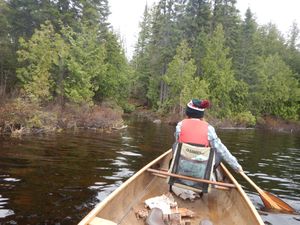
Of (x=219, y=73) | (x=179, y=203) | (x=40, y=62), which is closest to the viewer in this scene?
(x=179, y=203)

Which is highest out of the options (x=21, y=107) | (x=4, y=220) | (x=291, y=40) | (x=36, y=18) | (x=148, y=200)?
(x=291, y=40)

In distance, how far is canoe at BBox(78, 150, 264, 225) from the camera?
192 inches

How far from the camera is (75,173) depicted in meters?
9.49

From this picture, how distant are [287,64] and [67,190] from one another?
47.7 m

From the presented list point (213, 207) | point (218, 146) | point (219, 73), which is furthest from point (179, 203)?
point (219, 73)

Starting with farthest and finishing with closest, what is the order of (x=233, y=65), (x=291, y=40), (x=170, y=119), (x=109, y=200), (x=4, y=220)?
(x=291, y=40), (x=233, y=65), (x=170, y=119), (x=4, y=220), (x=109, y=200)

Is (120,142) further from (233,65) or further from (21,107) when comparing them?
(233,65)

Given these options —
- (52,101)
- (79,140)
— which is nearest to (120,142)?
(79,140)

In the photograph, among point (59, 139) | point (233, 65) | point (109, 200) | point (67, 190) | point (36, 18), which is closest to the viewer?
point (109, 200)

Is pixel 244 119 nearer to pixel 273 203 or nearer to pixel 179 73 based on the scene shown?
pixel 179 73

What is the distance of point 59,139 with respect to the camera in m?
15.7

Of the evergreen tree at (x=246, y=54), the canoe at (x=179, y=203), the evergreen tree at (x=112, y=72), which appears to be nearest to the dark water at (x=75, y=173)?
the canoe at (x=179, y=203)

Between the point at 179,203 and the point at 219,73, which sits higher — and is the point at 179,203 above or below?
below

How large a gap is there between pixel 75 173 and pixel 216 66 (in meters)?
32.2
